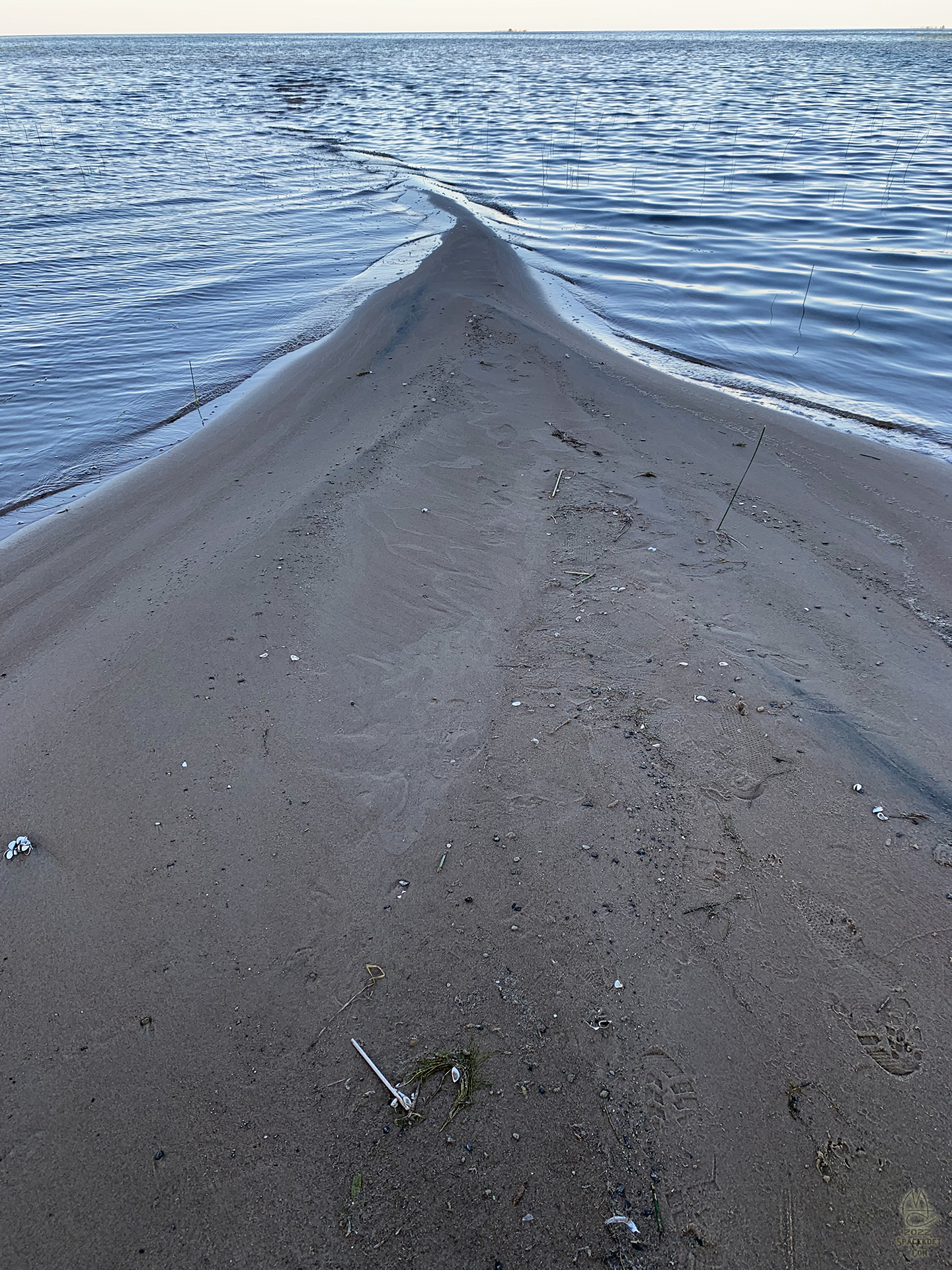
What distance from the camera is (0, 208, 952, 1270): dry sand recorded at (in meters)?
2.11

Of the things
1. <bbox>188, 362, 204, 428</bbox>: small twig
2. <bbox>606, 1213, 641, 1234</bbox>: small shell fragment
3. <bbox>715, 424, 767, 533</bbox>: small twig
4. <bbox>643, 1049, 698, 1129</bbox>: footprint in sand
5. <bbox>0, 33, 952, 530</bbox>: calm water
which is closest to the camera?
<bbox>606, 1213, 641, 1234</bbox>: small shell fragment

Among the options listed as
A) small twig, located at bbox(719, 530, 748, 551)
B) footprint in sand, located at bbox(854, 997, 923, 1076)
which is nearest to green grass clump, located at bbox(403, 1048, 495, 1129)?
footprint in sand, located at bbox(854, 997, 923, 1076)

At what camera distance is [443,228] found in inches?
549

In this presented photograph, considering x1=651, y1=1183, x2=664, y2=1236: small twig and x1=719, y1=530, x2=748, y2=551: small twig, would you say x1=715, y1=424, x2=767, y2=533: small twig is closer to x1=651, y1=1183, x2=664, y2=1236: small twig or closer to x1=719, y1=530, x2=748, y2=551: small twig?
x1=719, y1=530, x2=748, y2=551: small twig

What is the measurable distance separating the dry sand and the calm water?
296 cm

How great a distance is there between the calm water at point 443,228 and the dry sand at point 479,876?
2.96 meters

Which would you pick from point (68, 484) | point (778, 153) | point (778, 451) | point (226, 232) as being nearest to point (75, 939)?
point (68, 484)

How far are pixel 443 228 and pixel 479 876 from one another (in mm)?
14063

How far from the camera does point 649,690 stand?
12.4 ft

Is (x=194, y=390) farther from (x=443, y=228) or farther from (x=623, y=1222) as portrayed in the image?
(x=443, y=228)

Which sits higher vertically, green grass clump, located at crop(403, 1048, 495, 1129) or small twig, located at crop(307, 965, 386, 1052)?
green grass clump, located at crop(403, 1048, 495, 1129)

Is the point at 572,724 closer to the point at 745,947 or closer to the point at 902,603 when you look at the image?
the point at 745,947

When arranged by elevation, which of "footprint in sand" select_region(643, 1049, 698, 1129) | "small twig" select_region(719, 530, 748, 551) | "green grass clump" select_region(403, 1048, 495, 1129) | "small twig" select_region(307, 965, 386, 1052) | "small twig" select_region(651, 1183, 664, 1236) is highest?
"small twig" select_region(719, 530, 748, 551)

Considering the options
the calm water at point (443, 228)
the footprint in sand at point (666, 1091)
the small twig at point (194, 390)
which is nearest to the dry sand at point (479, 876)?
the footprint in sand at point (666, 1091)
